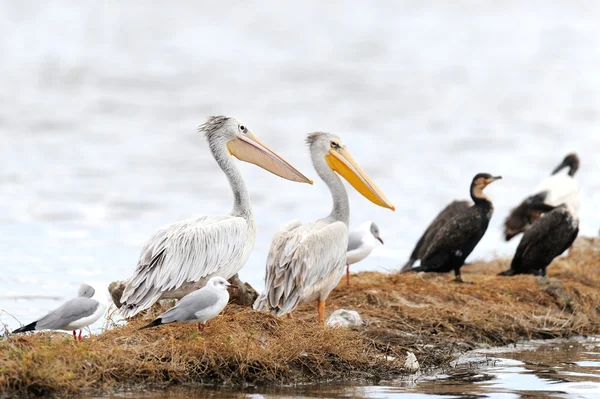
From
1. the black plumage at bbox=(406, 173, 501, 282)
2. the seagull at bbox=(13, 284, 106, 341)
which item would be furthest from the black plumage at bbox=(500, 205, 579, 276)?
the seagull at bbox=(13, 284, 106, 341)

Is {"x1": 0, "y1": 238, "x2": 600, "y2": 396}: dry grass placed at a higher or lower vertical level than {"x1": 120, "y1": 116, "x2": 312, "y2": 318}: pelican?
lower

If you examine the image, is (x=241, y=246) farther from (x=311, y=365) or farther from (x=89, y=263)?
(x=89, y=263)

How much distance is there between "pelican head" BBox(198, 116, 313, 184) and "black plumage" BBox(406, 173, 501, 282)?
10.0 feet

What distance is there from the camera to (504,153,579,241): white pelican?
551 inches

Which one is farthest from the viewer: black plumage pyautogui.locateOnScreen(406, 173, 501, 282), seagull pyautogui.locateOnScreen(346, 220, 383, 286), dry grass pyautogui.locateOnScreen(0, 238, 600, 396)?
black plumage pyautogui.locateOnScreen(406, 173, 501, 282)

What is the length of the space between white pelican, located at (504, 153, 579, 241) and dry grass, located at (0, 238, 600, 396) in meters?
4.67

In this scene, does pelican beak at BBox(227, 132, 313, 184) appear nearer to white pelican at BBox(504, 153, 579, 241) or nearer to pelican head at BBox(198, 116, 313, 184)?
pelican head at BBox(198, 116, 313, 184)

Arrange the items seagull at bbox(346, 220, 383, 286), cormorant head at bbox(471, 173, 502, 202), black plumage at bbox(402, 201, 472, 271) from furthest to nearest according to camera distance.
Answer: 1. black plumage at bbox(402, 201, 472, 271)
2. cormorant head at bbox(471, 173, 502, 202)
3. seagull at bbox(346, 220, 383, 286)

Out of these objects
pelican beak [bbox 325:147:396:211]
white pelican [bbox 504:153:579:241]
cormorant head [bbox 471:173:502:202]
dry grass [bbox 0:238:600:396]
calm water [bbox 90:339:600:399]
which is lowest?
calm water [bbox 90:339:600:399]

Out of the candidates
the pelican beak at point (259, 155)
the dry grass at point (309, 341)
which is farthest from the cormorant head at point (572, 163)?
the pelican beak at point (259, 155)

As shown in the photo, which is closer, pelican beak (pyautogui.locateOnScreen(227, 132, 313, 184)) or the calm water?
the calm water

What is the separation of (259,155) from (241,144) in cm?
19

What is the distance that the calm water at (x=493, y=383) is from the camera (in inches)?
214

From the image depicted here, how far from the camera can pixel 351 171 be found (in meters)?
8.20
